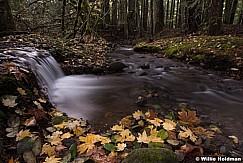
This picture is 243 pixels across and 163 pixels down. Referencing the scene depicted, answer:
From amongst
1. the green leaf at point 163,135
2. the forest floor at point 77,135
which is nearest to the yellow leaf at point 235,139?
the forest floor at point 77,135

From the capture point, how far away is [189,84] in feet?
18.1

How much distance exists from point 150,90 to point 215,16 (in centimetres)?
634

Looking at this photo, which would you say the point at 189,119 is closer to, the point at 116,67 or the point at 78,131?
the point at 78,131

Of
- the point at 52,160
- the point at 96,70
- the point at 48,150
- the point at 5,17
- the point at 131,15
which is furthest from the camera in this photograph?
the point at 131,15

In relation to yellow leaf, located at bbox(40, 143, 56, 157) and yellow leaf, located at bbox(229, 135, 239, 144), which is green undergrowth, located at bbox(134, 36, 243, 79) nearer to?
yellow leaf, located at bbox(229, 135, 239, 144)

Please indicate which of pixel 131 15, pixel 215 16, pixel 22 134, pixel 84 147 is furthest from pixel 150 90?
pixel 131 15

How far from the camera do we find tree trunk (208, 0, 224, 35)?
9.14m

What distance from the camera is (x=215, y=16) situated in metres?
9.34

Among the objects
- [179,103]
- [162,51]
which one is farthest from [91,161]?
[162,51]

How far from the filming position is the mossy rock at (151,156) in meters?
1.91

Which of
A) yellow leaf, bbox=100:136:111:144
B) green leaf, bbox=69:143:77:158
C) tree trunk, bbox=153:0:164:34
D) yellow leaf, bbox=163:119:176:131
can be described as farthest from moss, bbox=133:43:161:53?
green leaf, bbox=69:143:77:158

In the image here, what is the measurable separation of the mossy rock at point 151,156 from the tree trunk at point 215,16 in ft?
28.7

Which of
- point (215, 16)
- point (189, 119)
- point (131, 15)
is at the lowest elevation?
point (189, 119)

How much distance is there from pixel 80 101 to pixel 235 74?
4.43 meters
